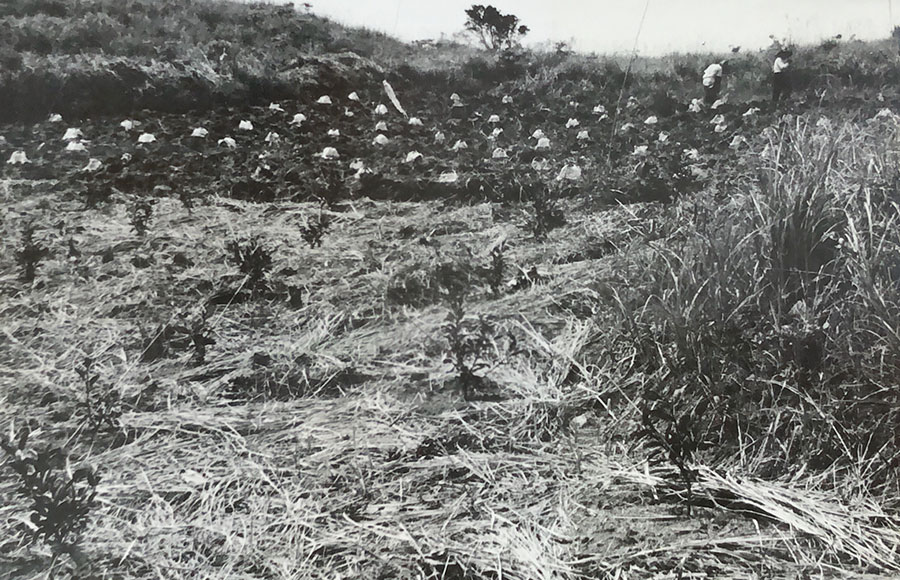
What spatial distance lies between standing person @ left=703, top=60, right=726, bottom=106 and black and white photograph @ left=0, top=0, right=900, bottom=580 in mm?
21

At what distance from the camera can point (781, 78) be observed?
6.00 ft

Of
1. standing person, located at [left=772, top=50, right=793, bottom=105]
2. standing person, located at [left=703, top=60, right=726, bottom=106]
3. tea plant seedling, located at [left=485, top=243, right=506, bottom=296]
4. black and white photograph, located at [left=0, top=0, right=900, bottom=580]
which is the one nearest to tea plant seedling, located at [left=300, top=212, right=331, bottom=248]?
black and white photograph, located at [left=0, top=0, right=900, bottom=580]

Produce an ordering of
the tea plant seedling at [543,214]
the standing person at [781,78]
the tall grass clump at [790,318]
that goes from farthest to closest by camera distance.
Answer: the standing person at [781,78] < the tea plant seedling at [543,214] < the tall grass clump at [790,318]

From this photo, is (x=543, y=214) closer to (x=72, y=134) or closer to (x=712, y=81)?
(x=712, y=81)

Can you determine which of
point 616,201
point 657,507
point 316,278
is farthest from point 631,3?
point 657,507

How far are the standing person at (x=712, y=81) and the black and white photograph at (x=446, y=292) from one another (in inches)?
0.8

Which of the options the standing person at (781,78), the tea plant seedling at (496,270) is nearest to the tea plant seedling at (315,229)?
the tea plant seedling at (496,270)

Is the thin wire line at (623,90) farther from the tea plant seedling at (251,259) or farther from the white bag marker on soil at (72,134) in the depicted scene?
the white bag marker on soil at (72,134)

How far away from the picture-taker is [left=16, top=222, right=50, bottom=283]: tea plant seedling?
4.73 ft

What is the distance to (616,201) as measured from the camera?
177 cm

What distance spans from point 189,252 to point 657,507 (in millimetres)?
1252

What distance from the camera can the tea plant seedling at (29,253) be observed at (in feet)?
4.73

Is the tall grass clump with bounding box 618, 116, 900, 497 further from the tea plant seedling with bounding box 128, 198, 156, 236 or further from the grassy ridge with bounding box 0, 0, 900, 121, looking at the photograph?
the tea plant seedling with bounding box 128, 198, 156, 236

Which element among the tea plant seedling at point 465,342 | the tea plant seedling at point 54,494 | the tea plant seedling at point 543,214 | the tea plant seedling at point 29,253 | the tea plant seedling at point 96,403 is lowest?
the tea plant seedling at point 54,494
